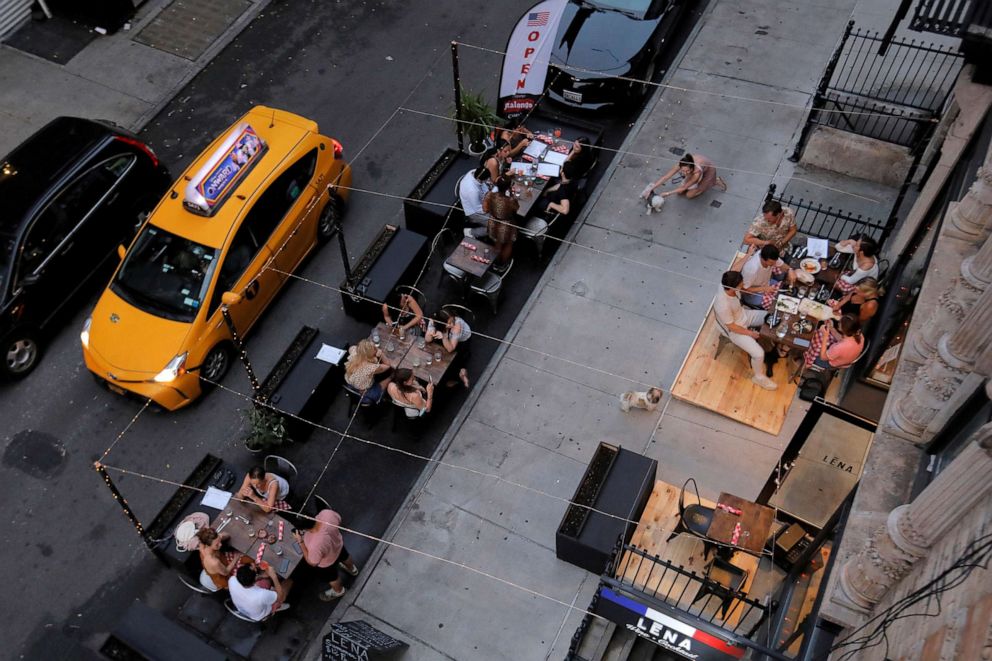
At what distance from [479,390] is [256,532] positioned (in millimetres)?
3619

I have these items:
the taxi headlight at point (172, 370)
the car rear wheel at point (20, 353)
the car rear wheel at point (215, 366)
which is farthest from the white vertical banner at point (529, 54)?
the car rear wheel at point (20, 353)

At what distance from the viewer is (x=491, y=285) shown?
1195 cm

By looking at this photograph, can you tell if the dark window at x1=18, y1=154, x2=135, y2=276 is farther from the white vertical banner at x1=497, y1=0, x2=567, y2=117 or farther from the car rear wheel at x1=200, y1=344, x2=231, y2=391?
the white vertical banner at x1=497, y1=0, x2=567, y2=117

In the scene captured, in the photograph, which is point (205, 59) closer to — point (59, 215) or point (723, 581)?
point (59, 215)

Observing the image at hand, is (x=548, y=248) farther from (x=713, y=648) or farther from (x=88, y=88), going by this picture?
(x=88, y=88)

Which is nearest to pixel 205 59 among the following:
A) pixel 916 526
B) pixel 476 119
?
pixel 476 119

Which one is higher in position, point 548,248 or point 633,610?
point 633,610

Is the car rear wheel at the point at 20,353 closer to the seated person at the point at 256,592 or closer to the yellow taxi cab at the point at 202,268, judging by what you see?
the yellow taxi cab at the point at 202,268

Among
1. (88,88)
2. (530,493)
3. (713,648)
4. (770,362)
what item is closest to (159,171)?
(88,88)

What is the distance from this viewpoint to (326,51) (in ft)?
53.1

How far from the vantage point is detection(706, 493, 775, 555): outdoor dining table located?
8789mm

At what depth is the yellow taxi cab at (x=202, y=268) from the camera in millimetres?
10898

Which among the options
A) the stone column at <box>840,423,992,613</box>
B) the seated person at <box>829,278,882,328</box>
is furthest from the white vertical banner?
the stone column at <box>840,423,992,613</box>

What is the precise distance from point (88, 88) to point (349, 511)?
1043 cm
